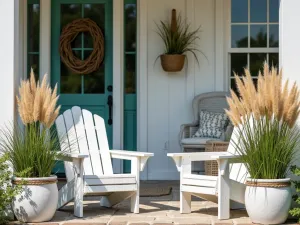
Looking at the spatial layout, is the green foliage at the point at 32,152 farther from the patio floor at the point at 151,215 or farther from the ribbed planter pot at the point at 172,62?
the ribbed planter pot at the point at 172,62

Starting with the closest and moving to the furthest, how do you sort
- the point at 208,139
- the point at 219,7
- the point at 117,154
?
the point at 117,154
the point at 208,139
the point at 219,7

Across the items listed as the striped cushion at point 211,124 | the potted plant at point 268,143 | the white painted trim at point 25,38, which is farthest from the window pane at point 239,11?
the potted plant at point 268,143

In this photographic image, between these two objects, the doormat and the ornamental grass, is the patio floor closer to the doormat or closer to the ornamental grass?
the doormat

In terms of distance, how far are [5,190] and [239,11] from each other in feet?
13.3

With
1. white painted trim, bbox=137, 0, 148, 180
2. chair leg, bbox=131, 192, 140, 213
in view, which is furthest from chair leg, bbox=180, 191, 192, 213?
white painted trim, bbox=137, 0, 148, 180

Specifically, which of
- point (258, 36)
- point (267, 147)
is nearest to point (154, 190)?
point (267, 147)

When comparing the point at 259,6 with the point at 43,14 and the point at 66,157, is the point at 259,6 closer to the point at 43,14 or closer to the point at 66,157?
the point at 43,14

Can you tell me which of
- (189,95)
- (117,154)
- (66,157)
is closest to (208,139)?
(189,95)

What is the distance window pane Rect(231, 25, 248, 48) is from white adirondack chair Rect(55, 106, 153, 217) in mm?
2578

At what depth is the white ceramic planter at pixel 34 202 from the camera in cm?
548

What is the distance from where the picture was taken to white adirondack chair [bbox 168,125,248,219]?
5602mm

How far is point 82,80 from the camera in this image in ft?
27.5

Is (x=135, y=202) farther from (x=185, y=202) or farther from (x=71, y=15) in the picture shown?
(x=71, y=15)

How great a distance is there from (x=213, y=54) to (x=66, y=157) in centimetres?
304
